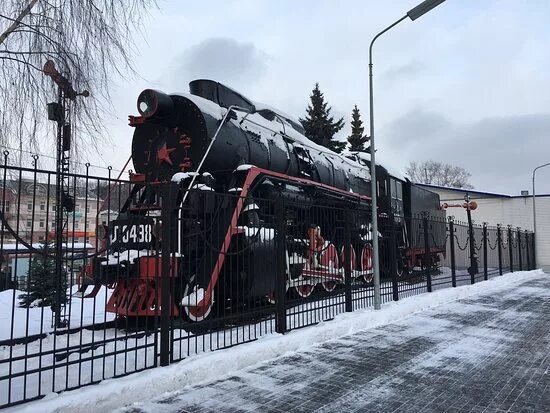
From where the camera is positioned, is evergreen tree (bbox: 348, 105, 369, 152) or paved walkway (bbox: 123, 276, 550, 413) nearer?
paved walkway (bbox: 123, 276, 550, 413)

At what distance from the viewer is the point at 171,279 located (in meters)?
5.39

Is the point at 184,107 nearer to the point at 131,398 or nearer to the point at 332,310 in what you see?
the point at 332,310

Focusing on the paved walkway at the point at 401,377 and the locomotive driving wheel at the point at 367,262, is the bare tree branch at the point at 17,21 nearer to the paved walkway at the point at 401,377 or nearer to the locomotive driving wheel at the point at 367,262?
the paved walkway at the point at 401,377

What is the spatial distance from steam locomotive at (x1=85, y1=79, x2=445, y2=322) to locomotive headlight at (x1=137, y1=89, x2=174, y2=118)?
18 mm

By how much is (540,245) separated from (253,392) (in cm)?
3132

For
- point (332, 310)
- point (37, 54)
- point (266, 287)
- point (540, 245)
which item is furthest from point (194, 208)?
point (540, 245)

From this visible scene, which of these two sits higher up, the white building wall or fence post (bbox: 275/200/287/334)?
the white building wall

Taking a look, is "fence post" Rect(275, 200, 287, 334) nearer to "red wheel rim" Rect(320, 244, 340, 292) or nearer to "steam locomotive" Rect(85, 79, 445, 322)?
"steam locomotive" Rect(85, 79, 445, 322)

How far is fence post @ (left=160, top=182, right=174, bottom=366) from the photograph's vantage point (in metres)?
4.98

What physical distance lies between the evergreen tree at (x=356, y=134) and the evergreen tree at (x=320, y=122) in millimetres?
1271

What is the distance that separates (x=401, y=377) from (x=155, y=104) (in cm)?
553

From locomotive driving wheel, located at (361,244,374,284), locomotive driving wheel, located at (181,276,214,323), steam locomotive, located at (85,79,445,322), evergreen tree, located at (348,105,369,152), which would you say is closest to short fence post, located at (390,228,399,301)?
steam locomotive, located at (85,79,445,322)

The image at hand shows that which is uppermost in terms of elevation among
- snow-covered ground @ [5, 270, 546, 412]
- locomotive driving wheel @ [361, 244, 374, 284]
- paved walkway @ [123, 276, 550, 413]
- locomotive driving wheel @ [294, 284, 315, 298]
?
locomotive driving wheel @ [361, 244, 374, 284]

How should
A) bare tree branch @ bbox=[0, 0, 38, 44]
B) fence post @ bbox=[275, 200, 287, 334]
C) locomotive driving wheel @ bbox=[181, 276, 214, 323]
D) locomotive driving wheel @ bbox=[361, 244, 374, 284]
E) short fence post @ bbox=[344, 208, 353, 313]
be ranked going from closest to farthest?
bare tree branch @ bbox=[0, 0, 38, 44], locomotive driving wheel @ bbox=[181, 276, 214, 323], fence post @ bbox=[275, 200, 287, 334], short fence post @ bbox=[344, 208, 353, 313], locomotive driving wheel @ bbox=[361, 244, 374, 284]
